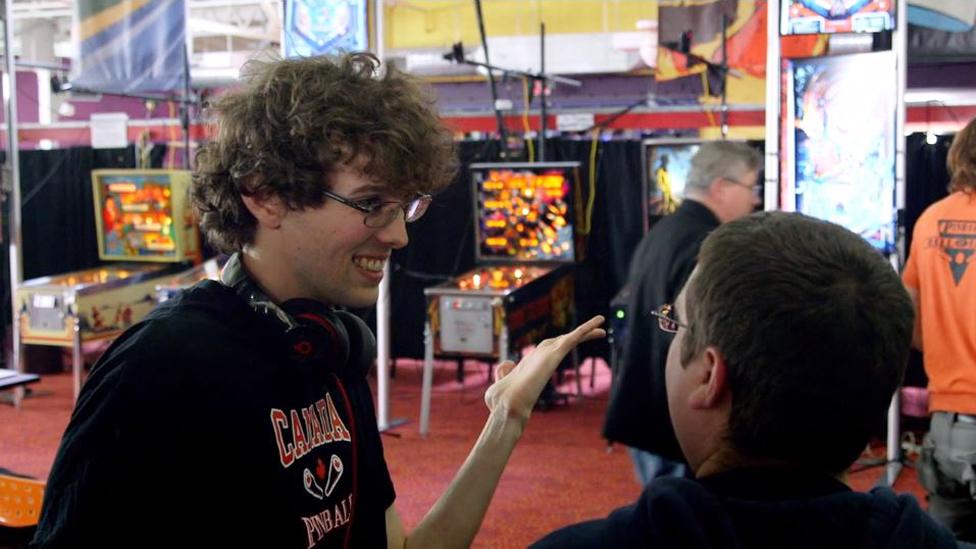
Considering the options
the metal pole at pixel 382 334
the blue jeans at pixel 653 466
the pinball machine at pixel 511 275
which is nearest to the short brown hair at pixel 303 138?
the blue jeans at pixel 653 466

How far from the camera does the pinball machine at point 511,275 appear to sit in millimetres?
5570

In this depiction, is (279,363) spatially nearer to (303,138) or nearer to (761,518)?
(303,138)

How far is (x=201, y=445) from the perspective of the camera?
4.01 feet

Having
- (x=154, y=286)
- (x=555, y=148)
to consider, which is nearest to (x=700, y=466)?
(x=555, y=148)

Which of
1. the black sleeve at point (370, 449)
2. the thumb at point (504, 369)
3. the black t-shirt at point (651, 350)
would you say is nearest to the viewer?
the black sleeve at point (370, 449)

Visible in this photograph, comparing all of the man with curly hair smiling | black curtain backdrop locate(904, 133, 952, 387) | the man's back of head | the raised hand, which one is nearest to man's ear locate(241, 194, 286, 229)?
the man with curly hair smiling

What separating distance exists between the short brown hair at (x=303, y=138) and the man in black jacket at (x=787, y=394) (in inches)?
19.7

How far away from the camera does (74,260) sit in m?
8.17

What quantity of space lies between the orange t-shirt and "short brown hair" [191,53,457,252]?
2.34 meters

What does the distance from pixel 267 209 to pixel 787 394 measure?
0.71m

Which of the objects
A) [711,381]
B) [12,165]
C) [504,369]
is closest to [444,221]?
[12,165]

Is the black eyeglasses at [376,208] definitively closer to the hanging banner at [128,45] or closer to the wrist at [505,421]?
the wrist at [505,421]

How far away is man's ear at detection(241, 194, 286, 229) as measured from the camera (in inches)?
53.9

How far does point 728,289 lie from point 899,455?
14.0 feet
